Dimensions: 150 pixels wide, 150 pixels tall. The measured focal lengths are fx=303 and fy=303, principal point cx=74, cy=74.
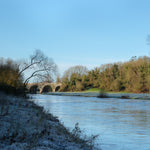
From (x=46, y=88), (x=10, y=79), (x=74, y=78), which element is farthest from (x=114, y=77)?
(x=10, y=79)

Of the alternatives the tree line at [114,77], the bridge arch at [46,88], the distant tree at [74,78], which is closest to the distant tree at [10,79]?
the tree line at [114,77]

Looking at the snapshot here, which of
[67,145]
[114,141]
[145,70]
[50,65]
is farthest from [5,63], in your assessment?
[145,70]

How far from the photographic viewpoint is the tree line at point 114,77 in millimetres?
86688

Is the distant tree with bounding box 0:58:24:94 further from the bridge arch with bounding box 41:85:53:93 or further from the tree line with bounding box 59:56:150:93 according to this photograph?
the bridge arch with bounding box 41:85:53:93

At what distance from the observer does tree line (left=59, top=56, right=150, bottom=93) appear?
8669 cm

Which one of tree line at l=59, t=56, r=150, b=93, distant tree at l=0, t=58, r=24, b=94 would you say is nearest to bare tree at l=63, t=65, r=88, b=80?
tree line at l=59, t=56, r=150, b=93

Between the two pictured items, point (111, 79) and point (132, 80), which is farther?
point (111, 79)

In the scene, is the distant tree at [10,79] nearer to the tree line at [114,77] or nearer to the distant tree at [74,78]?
the tree line at [114,77]

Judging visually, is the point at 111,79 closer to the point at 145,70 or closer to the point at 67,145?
the point at 145,70

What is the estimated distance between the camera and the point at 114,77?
331 feet

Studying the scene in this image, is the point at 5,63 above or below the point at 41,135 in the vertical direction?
above

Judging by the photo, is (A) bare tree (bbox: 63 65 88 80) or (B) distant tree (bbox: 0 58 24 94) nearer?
(B) distant tree (bbox: 0 58 24 94)

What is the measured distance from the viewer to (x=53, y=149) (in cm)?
788

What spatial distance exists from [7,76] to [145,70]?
2287 inches
